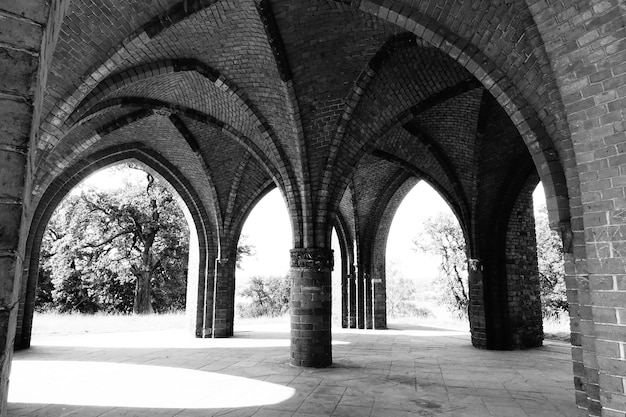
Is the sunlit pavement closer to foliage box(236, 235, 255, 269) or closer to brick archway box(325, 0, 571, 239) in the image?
brick archway box(325, 0, 571, 239)

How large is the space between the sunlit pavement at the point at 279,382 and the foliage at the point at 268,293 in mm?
27497

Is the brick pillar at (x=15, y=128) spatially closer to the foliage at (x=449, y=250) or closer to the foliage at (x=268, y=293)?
the foliage at (x=449, y=250)

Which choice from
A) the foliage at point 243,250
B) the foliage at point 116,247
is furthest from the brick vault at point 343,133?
the foliage at point 116,247

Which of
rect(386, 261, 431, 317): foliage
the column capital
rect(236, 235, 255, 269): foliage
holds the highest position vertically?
rect(236, 235, 255, 269): foliage

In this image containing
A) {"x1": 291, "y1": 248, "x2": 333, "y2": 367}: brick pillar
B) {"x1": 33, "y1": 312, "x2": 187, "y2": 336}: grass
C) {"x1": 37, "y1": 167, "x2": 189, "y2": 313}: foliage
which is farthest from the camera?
{"x1": 37, "y1": 167, "x2": 189, "y2": 313}: foliage

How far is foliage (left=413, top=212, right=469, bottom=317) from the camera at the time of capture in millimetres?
25486

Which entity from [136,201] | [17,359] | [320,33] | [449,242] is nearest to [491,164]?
[320,33]

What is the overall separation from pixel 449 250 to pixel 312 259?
19.6 m

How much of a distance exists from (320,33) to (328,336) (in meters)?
6.08

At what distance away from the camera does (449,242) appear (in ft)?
84.8

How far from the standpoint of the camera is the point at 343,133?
8.55 metres

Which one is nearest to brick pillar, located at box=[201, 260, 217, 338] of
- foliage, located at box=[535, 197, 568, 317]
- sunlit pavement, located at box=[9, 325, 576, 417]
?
sunlit pavement, located at box=[9, 325, 576, 417]

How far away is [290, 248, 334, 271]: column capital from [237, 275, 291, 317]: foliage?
3023cm

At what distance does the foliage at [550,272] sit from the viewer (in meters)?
24.8
